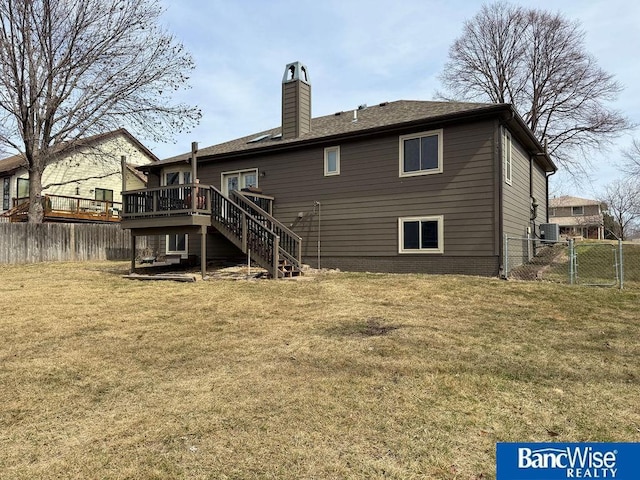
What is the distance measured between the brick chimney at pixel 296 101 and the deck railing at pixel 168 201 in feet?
14.0

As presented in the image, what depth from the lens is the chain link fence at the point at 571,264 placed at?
10469 mm

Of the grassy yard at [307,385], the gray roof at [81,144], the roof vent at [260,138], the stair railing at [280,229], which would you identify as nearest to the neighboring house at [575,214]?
the roof vent at [260,138]

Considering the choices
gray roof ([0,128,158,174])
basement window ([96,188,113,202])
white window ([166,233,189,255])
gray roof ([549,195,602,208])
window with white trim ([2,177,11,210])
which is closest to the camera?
white window ([166,233,189,255])

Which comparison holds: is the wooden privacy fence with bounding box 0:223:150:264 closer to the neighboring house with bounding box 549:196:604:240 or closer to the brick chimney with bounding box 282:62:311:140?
the brick chimney with bounding box 282:62:311:140

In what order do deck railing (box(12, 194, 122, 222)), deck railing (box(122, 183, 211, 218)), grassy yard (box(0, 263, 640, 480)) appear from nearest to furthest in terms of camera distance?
grassy yard (box(0, 263, 640, 480)) → deck railing (box(122, 183, 211, 218)) → deck railing (box(12, 194, 122, 222))

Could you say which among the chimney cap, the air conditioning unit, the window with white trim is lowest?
the air conditioning unit

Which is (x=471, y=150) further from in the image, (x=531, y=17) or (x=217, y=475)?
(x=531, y=17)

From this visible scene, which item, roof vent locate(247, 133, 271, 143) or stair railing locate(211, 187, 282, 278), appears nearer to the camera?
stair railing locate(211, 187, 282, 278)

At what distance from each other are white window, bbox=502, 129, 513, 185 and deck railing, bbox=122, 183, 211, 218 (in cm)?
812

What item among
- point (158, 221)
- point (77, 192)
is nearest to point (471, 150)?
point (158, 221)

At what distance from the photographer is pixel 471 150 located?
11258 mm

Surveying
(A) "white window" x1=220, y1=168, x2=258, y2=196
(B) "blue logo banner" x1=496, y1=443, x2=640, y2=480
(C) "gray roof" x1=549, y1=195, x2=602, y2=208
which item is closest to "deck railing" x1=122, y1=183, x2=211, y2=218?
(A) "white window" x1=220, y1=168, x2=258, y2=196

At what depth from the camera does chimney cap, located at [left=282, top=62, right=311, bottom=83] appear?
15.5 metres

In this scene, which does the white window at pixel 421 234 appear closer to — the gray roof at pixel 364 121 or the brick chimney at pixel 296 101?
the gray roof at pixel 364 121
